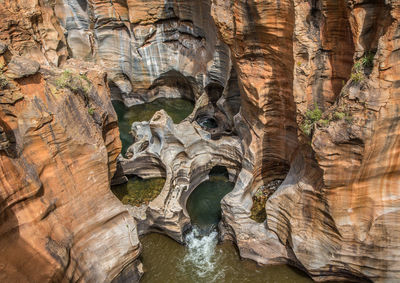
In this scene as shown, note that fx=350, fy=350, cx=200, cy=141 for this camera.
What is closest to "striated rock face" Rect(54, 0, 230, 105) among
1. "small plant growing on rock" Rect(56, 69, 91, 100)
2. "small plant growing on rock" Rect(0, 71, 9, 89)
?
"small plant growing on rock" Rect(56, 69, 91, 100)

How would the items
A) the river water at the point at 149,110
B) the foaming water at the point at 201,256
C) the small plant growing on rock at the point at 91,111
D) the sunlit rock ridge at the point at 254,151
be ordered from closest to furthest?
the sunlit rock ridge at the point at 254,151 → the small plant growing on rock at the point at 91,111 → the foaming water at the point at 201,256 → the river water at the point at 149,110

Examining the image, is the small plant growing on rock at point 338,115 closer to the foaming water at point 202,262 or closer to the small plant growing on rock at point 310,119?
the small plant growing on rock at point 310,119

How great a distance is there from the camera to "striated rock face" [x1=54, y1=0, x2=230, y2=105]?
1984 centimetres

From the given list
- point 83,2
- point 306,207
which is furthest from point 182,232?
point 83,2

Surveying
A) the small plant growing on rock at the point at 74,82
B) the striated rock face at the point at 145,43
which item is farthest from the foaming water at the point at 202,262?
the striated rock face at the point at 145,43

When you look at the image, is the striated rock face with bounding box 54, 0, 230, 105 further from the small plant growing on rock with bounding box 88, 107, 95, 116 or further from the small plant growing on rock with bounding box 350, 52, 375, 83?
the small plant growing on rock with bounding box 350, 52, 375, 83

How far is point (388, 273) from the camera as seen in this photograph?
9.30 m

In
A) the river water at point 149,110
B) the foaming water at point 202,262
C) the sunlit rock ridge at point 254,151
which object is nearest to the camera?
the sunlit rock ridge at point 254,151

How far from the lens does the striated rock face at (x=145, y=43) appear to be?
65.1 feet

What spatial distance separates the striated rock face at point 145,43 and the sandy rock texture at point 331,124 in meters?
7.45

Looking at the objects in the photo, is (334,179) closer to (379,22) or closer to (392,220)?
(392,220)

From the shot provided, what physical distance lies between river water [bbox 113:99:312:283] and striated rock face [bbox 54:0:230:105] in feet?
22.4

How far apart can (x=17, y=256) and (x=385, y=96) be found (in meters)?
Result: 8.99

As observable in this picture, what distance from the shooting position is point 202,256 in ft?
39.9
